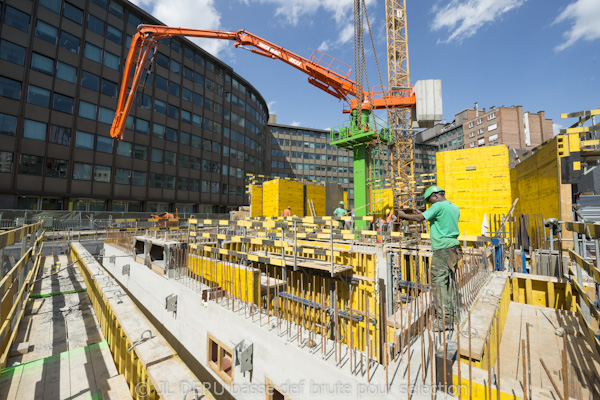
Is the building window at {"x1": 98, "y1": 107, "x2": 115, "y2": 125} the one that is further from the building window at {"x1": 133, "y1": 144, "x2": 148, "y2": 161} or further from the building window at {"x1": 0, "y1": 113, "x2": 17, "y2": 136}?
the building window at {"x1": 0, "y1": 113, "x2": 17, "y2": 136}

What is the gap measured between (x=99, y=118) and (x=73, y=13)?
11.3 metres

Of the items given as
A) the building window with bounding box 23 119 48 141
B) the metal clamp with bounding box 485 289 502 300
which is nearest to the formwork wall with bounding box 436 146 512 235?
the metal clamp with bounding box 485 289 502 300

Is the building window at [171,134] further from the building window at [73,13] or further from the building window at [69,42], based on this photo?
the building window at [73,13]

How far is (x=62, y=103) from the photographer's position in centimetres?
2650

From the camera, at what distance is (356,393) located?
3143mm

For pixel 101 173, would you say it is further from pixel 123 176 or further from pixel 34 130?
pixel 34 130

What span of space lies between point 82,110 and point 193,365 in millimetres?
32869

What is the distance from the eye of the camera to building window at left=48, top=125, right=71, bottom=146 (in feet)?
84.2

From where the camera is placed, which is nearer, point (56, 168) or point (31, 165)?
point (31, 165)

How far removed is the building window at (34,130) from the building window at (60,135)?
0.51 m

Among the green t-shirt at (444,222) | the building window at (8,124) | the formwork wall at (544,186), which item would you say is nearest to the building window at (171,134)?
the building window at (8,124)

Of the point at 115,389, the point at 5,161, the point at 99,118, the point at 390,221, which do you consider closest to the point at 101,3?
the point at 99,118

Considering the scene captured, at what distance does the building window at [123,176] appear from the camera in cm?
2994

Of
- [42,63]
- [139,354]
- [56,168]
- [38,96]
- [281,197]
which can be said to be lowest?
[139,354]
